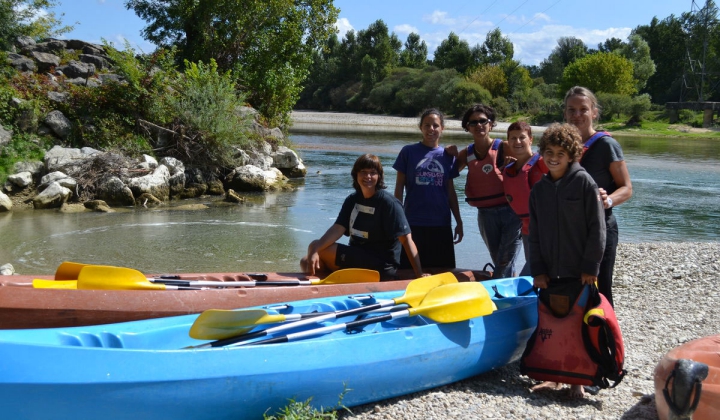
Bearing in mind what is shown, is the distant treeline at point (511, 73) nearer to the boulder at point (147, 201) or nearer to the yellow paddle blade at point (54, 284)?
the boulder at point (147, 201)

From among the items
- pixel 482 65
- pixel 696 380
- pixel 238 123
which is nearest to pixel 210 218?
pixel 238 123

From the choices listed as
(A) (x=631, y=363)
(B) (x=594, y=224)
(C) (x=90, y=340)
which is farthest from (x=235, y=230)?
(B) (x=594, y=224)

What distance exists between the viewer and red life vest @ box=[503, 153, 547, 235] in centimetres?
485

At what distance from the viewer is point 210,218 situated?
12023mm

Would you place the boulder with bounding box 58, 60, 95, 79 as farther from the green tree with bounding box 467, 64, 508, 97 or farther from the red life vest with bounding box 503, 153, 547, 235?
the green tree with bounding box 467, 64, 508, 97

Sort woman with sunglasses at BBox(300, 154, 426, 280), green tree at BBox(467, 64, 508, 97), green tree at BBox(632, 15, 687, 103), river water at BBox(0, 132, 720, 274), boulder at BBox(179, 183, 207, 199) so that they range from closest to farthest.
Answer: woman with sunglasses at BBox(300, 154, 426, 280), river water at BBox(0, 132, 720, 274), boulder at BBox(179, 183, 207, 199), green tree at BBox(467, 64, 508, 97), green tree at BBox(632, 15, 687, 103)

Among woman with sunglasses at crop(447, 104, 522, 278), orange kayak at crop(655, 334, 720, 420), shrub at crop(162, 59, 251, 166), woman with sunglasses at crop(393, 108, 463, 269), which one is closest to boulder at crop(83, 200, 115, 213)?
shrub at crop(162, 59, 251, 166)

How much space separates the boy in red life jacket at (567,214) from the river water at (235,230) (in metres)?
4.47

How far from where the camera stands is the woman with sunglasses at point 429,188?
17.9ft

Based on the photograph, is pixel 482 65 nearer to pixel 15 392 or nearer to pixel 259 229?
pixel 259 229

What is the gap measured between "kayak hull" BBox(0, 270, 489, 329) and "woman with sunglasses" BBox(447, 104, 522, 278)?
1.06 meters

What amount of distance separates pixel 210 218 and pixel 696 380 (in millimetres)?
10053

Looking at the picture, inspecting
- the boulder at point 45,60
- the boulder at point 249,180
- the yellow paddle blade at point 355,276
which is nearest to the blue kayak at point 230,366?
the yellow paddle blade at point 355,276

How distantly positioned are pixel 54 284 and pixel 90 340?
1536 mm
